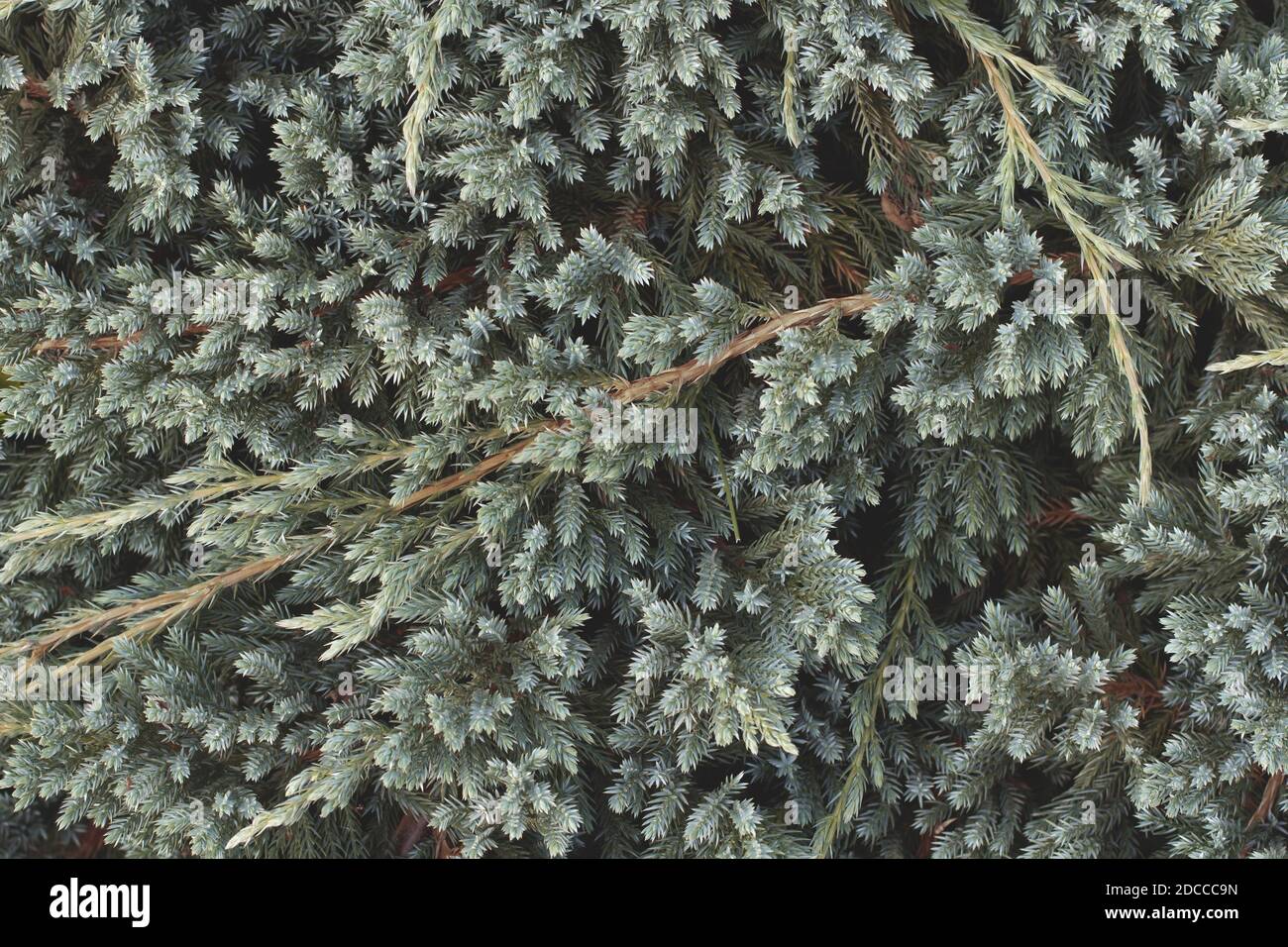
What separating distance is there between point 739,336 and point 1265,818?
1579 mm

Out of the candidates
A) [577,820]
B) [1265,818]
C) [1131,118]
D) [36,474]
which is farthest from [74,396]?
[1265,818]

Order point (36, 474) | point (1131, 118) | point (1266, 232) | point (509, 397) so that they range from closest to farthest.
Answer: point (1266, 232), point (509, 397), point (1131, 118), point (36, 474)

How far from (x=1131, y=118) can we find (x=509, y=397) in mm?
1680

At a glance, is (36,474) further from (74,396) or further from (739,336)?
(739,336)

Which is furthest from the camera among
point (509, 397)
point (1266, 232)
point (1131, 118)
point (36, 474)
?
point (36, 474)

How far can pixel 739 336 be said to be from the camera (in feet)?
6.82

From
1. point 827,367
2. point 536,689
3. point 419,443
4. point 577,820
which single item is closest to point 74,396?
point 419,443

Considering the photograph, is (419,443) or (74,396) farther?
(74,396)

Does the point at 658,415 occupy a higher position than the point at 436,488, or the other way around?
the point at 658,415

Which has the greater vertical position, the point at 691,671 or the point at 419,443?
the point at 419,443

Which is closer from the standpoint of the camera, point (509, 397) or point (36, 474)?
point (509, 397)

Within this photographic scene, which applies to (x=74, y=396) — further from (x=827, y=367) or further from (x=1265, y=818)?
(x=1265, y=818)
